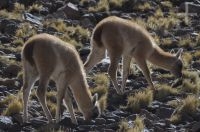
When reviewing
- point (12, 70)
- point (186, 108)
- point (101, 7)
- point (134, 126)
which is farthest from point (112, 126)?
point (101, 7)

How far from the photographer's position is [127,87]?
15.2 meters

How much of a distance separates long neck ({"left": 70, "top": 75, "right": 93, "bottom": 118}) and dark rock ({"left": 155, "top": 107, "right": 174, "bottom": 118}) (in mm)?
Answer: 1629

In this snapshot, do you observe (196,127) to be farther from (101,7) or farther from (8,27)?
(101,7)

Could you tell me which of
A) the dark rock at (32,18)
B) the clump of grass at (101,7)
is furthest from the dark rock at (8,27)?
the clump of grass at (101,7)

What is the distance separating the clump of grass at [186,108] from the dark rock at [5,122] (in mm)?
3189

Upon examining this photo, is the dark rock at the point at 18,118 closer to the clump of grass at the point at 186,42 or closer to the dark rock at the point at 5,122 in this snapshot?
the dark rock at the point at 5,122

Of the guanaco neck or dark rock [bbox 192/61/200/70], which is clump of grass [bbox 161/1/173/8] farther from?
the guanaco neck

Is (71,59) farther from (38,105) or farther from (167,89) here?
(167,89)

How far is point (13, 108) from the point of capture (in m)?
12.4

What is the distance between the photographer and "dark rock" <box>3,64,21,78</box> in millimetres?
15586

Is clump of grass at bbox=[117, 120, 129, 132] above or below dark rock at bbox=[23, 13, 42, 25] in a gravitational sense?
below

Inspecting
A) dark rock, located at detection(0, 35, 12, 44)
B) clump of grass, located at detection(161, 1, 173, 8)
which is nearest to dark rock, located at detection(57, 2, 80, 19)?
dark rock, located at detection(0, 35, 12, 44)

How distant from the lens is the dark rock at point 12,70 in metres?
15.6

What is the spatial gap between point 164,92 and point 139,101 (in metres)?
1.08
